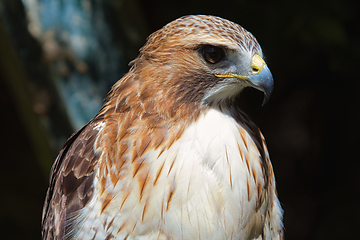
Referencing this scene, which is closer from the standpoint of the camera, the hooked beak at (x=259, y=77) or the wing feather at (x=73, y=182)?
the hooked beak at (x=259, y=77)

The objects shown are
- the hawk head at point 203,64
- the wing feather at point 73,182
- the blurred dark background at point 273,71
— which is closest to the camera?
the hawk head at point 203,64

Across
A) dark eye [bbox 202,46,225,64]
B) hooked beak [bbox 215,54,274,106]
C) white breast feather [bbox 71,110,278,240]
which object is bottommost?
white breast feather [bbox 71,110,278,240]

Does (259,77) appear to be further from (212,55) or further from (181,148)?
(181,148)

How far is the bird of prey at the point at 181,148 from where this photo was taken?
5.33 ft

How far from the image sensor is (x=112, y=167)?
1678 mm

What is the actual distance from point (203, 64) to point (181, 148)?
390mm

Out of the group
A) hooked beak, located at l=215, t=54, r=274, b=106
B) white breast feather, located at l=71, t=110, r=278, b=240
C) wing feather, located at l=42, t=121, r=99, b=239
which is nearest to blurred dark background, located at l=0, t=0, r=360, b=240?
wing feather, located at l=42, t=121, r=99, b=239

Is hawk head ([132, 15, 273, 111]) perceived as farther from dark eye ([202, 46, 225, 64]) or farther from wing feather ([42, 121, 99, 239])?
wing feather ([42, 121, 99, 239])

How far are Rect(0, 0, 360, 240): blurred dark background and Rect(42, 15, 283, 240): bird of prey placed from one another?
1328mm

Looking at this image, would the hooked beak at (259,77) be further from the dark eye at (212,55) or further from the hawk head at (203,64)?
the dark eye at (212,55)

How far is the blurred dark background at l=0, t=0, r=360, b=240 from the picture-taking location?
298cm

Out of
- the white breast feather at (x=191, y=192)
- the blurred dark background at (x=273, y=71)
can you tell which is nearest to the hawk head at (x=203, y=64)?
the white breast feather at (x=191, y=192)

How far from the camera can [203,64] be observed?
1.63m

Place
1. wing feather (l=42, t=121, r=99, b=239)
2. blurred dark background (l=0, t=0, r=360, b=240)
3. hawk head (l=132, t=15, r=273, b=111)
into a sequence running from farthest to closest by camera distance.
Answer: blurred dark background (l=0, t=0, r=360, b=240)
wing feather (l=42, t=121, r=99, b=239)
hawk head (l=132, t=15, r=273, b=111)
